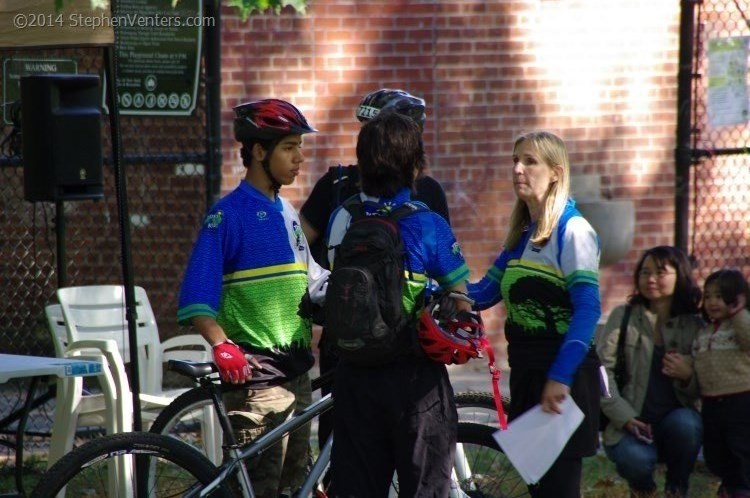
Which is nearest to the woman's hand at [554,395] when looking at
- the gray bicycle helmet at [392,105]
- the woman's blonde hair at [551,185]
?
the woman's blonde hair at [551,185]

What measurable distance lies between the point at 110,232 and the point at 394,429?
5.28m

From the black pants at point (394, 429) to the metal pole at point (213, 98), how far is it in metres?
3.32

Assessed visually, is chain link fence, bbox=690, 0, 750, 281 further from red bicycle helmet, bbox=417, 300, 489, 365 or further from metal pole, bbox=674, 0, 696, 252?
red bicycle helmet, bbox=417, 300, 489, 365

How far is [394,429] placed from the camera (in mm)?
3842

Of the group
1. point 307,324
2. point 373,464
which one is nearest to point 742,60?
point 307,324

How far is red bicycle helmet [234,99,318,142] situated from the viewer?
14.3 feet

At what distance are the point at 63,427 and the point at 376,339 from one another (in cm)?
249

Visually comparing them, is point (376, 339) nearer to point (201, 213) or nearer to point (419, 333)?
point (419, 333)

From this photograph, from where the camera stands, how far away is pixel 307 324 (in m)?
4.47

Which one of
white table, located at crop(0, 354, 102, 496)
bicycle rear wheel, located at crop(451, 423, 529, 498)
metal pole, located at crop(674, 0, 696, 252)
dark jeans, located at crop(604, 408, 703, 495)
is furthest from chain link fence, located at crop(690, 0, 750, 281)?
white table, located at crop(0, 354, 102, 496)

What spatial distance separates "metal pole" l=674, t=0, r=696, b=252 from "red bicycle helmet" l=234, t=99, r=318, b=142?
3.61 meters

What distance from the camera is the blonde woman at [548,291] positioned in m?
4.12

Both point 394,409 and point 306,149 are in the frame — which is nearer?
point 394,409

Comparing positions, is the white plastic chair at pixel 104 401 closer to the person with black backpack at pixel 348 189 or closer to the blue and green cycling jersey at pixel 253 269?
the person with black backpack at pixel 348 189
